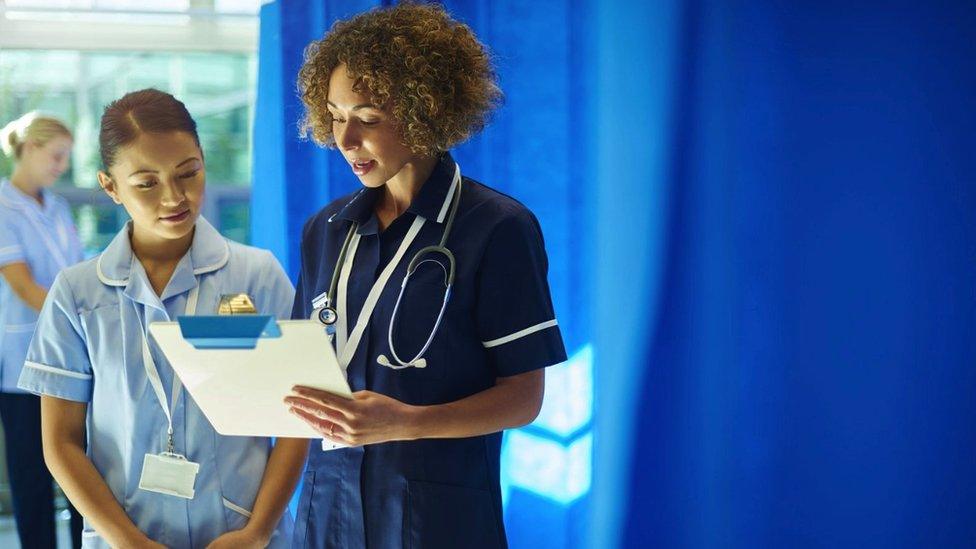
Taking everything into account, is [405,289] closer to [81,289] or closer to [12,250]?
[81,289]

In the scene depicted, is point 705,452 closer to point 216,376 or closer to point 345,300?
point 345,300

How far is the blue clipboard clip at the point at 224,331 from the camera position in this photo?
4.06 feet

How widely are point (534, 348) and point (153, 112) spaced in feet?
2.59

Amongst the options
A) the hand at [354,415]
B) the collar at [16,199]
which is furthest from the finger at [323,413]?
the collar at [16,199]

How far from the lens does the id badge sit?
62.9 inches

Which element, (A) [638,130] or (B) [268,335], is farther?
(A) [638,130]

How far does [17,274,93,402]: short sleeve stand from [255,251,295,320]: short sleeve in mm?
307

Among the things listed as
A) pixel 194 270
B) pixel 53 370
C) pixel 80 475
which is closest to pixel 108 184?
pixel 194 270

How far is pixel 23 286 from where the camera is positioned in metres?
2.77

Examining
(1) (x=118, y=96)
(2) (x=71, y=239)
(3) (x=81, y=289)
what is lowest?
(3) (x=81, y=289)

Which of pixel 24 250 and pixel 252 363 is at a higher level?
pixel 24 250

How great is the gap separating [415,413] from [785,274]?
1.26 meters

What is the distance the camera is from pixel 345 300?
149 centimetres

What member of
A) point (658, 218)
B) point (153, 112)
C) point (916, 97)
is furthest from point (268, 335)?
point (916, 97)
